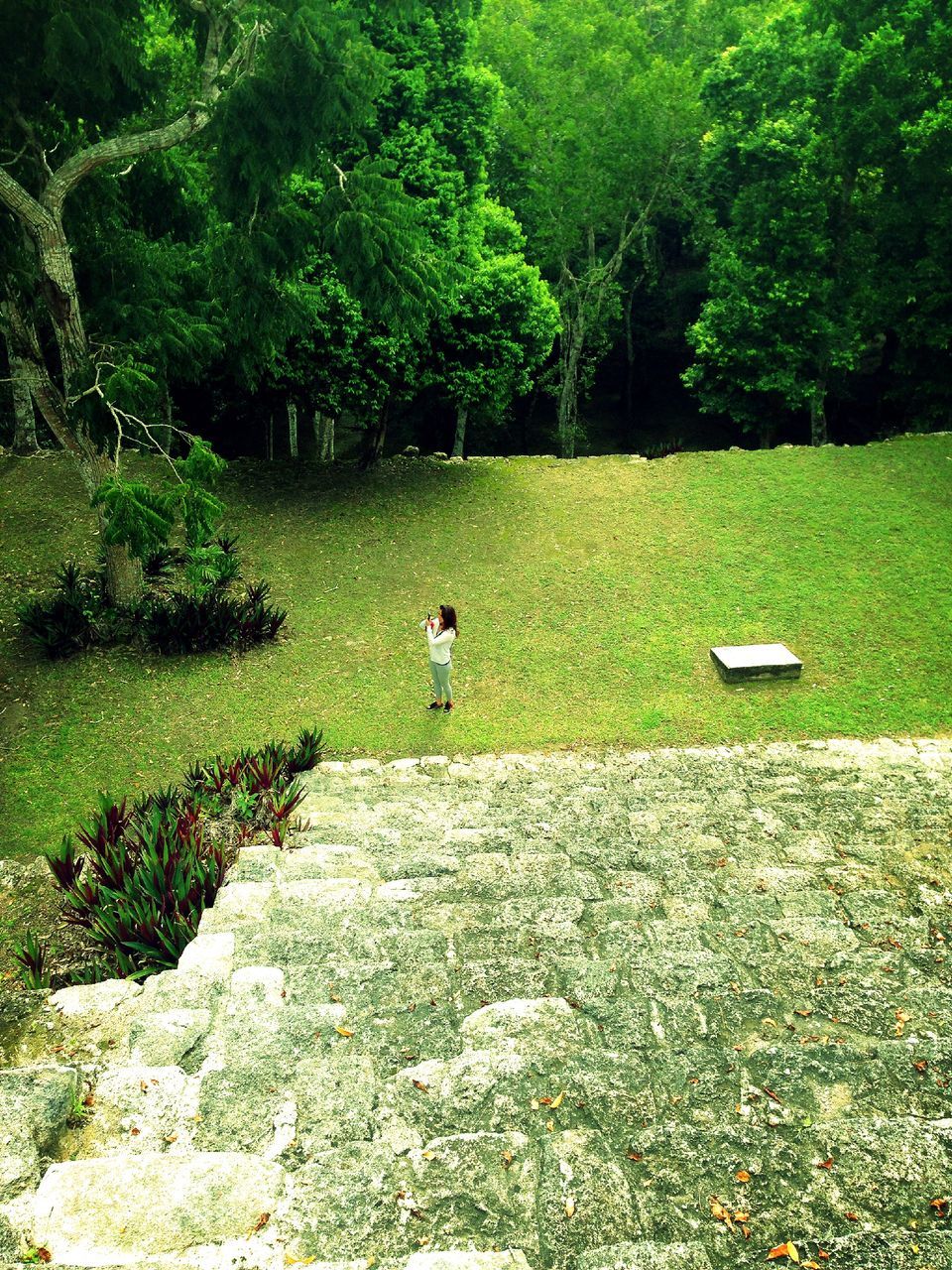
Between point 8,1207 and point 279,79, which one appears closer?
point 8,1207

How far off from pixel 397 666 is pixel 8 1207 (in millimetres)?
10404

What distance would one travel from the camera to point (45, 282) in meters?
12.1

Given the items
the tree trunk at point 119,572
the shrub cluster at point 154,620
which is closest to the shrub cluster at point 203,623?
the shrub cluster at point 154,620

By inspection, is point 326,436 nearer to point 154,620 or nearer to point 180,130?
point 154,620

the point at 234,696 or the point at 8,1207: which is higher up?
the point at 8,1207

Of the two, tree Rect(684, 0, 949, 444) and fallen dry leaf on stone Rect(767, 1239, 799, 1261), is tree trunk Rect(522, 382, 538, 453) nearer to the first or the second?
tree Rect(684, 0, 949, 444)

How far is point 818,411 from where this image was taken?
23.1m

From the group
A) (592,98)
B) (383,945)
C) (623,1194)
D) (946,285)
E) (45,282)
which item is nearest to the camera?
(623,1194)

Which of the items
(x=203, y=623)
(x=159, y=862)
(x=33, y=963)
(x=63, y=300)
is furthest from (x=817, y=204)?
(x=33, y=963)

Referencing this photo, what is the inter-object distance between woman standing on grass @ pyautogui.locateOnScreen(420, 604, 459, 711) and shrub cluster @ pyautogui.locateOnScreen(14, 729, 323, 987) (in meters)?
2.69

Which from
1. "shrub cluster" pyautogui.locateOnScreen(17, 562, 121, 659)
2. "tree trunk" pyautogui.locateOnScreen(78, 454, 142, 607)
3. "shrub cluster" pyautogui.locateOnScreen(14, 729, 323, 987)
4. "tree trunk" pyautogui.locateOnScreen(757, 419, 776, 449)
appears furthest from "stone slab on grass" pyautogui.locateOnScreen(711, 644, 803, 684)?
"tree trunk" pyautogui.locateOnScreen(757, 419, 776, 449)

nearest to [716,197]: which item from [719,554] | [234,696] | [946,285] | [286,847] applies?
[946,285]

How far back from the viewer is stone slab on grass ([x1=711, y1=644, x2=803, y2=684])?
42.2 ft

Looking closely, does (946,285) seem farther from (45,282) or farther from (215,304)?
(45,282)
